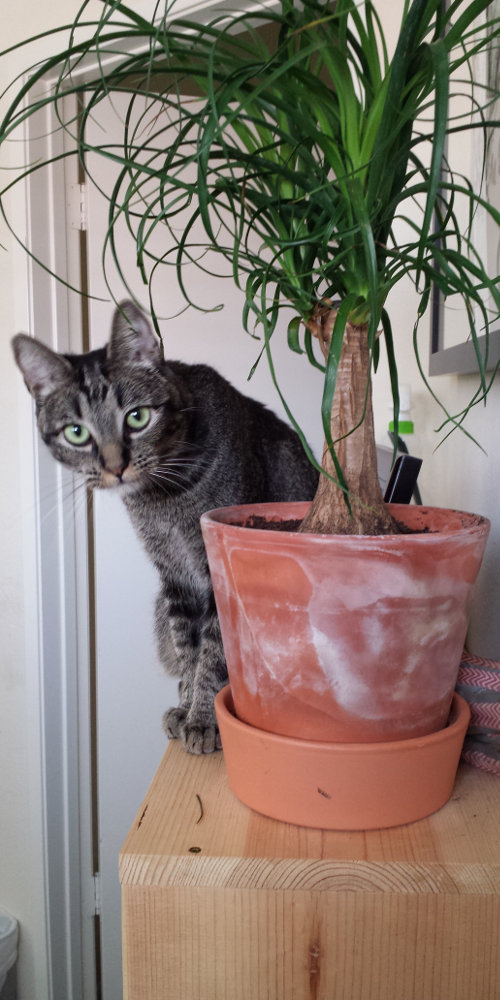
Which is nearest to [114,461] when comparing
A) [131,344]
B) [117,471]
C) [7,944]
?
[117,471]

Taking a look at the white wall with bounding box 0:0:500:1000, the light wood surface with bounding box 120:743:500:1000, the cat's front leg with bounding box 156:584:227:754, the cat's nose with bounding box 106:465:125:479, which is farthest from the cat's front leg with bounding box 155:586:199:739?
the white wall with bounding box 0:0:500:1000

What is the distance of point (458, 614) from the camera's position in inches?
14.5

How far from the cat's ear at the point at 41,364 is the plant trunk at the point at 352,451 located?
1.58 feet

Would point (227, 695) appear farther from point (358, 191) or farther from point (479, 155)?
point (479, 155)

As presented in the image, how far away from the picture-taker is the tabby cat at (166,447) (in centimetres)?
71

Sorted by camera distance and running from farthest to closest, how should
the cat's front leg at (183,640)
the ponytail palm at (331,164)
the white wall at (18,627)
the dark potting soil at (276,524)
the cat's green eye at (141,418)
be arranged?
the white wall at (18,627) → the cat's green eye at (141,418) → the cat's front leg at (183,640) → the dark potting soil at (276,524) → the ponytail palm at (331,164)

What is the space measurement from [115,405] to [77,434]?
7cm

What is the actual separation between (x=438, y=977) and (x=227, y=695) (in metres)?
0.20

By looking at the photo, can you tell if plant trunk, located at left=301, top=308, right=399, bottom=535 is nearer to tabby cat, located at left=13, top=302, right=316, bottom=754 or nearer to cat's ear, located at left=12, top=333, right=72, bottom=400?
tabby cat, located at left=13, top=302, right=316, bottom=754

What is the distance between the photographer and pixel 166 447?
756 mm

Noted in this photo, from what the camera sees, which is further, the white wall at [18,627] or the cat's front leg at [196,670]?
the white wall at [18,627]

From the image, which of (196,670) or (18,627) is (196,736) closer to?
(196,670)

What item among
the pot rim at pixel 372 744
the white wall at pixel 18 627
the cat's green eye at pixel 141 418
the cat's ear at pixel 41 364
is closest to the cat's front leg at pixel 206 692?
the pot rim at pixel 372 744

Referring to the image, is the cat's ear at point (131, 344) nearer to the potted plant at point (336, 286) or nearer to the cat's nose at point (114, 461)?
the cat's nose at point (114, 461)
